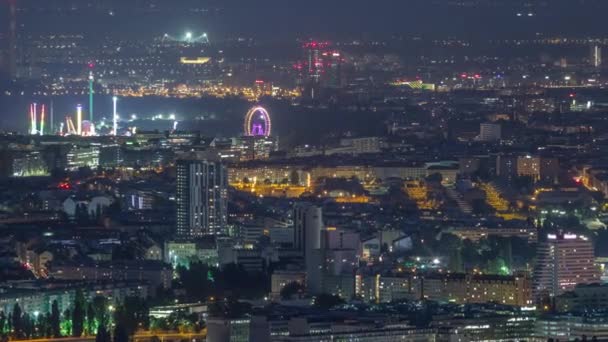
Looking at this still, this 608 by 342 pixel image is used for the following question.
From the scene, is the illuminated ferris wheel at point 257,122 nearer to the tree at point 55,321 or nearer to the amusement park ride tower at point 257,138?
the amusement park ride tower at point 257,138

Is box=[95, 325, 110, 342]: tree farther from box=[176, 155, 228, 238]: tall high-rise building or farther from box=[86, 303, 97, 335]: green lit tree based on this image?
box=[176, 155, 228, 238]: tall high-rise building

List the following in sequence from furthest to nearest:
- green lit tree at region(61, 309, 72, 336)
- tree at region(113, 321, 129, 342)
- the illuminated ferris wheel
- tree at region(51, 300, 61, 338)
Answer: the illuminated ferris wheel, green lit tree at region(61, 309, 72, 336), tree at region(51, 300, 61, 338), tree at region(113, 321, 129, 342)

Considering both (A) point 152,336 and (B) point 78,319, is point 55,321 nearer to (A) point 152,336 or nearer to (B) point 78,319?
(B) point 78,319

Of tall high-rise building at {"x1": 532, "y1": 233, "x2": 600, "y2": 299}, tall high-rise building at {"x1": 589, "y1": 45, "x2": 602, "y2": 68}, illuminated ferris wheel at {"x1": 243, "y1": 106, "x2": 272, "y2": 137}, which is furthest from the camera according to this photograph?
tall high-rise building at {"x1": 589, "y1": 45, "x2": 602, "y2": 68}

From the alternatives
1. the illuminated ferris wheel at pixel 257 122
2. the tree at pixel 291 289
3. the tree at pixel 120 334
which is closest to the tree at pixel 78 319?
the tree at pixel 120 334

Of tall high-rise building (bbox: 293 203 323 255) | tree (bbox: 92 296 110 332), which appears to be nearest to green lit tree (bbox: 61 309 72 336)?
tree (bbox: 92 296 110 332)

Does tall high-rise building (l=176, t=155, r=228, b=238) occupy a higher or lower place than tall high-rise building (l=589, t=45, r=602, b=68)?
lower

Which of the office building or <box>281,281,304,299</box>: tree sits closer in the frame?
<box>281,281,304,299</box>: tree

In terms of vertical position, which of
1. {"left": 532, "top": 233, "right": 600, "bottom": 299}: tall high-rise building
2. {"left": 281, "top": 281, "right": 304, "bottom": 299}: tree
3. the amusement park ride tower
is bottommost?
{"left": 281, "top": 281, "right": 304, "bottom": 299}: tree
